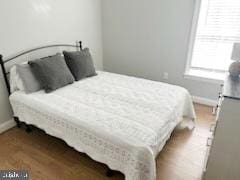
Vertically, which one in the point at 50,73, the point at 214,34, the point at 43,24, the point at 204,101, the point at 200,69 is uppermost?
the point at 43,24

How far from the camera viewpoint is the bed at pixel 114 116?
158cm

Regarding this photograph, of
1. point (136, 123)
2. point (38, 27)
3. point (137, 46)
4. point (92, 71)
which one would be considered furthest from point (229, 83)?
point (38, 27)

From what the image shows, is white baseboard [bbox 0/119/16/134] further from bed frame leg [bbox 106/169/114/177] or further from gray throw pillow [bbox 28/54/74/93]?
bed frame leg [bbox 106/169/114/177]

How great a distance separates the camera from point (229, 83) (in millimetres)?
1655

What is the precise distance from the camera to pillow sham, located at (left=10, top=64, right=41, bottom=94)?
7.75ft

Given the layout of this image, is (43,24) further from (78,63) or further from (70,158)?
(70,158)

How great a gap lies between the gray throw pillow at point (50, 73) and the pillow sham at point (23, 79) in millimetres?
61

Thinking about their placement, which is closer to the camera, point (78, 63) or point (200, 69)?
point (78, 63)

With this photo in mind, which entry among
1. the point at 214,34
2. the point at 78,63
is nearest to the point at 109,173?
the point at 78,63

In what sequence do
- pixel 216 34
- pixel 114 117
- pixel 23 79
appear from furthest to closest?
pixel 216 34 → pixel 23 79 → pixel 114 117

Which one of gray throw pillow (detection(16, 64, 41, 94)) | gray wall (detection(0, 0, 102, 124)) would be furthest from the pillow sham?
gray wall (detection(0, 0, 102, 124))

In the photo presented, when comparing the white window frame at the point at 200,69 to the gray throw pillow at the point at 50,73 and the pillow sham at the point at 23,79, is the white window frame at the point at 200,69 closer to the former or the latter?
the gray throw pillow at the point at 50,73

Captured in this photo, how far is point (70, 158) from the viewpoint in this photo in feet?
6.91

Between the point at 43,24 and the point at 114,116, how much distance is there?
1851mm
